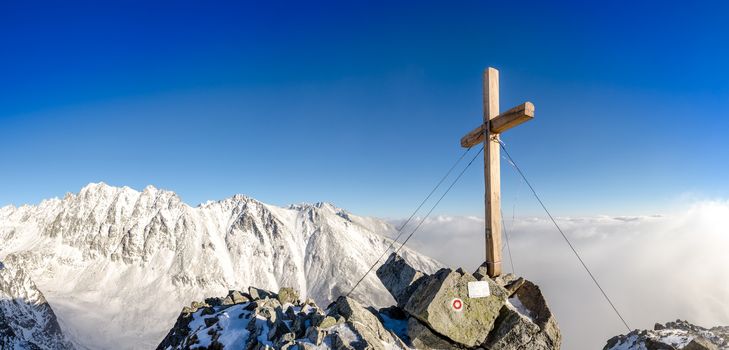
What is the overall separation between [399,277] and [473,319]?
4.79 meters

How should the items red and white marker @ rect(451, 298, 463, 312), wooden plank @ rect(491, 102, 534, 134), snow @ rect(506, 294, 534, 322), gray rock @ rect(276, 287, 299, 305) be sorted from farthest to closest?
gray rock @ rect(276, 287, 299, 305) < snow @ rect(506, 294, 534, 322) < wooden plank @ rect(491, 102, 534, 134) < red and white marker @ rect(451, 298, 463, 312)

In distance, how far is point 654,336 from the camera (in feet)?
34.6

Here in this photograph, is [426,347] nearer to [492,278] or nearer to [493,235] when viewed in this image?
[492,278]

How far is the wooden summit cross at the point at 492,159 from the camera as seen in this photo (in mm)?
12680

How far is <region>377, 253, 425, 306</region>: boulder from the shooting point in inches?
578

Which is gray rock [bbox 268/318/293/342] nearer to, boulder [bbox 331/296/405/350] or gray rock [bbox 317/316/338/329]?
gray rock [bbox 317/316/338/329]

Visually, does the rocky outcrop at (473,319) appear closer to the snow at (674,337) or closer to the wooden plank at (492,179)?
the wooden plank at (492,179)

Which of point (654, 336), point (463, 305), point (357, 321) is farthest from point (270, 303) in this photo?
point (654, 336)

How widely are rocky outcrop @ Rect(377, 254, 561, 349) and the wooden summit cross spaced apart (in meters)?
1.13

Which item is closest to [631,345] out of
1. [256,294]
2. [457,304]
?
[457,304]

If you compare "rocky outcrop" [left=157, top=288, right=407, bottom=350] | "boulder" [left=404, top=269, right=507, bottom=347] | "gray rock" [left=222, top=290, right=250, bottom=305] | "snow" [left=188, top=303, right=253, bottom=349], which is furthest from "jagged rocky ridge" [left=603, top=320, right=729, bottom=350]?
"gray rock" [left=222, top=290, right=250, bottom=305]

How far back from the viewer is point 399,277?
15.7 metres

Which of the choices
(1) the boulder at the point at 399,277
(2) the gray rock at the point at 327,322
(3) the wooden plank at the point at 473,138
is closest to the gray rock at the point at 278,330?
(2) the gray rock at the point at 327,322

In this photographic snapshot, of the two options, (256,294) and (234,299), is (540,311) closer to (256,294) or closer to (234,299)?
(256,294)
